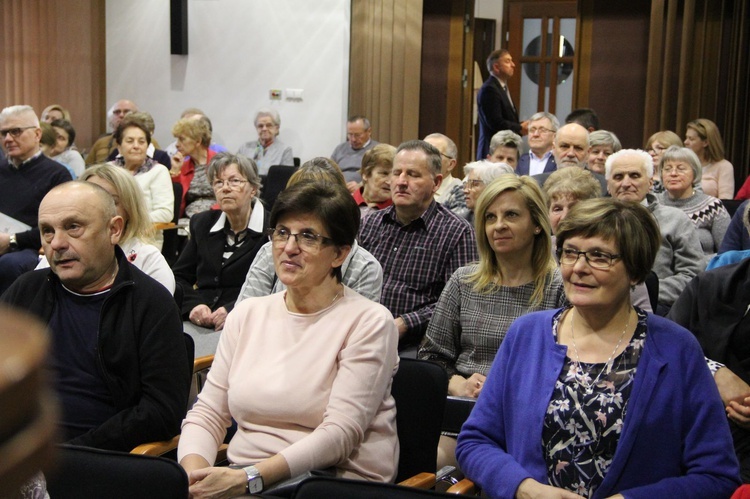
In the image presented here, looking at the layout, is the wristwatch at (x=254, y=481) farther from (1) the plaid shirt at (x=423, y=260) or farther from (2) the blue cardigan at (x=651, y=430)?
(1) the plaid shirt at (x=423, y=260)

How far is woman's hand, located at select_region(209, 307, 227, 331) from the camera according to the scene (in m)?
3.92

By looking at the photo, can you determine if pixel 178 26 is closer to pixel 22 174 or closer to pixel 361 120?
pixel 361 120

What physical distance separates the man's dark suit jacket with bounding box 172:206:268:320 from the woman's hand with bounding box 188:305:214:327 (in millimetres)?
63

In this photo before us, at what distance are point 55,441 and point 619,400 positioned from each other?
1660 millimetres

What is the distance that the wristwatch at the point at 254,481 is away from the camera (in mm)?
1994

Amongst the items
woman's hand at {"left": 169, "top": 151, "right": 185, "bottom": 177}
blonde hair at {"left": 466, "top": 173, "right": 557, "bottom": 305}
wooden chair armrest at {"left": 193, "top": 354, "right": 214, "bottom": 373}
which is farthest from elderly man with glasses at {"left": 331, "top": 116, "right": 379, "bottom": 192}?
wooden chair armrest at {"left": 193, "top": 354, "right": 214, "bottom": 373}

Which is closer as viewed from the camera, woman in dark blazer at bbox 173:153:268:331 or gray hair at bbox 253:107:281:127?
woman in dark blazer at bbox 173:153:268:331

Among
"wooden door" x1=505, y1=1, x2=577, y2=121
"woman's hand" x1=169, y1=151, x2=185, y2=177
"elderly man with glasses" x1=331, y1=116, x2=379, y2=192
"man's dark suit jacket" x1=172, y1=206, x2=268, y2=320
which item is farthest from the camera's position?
"wooden door" x1=505, y1=1, x2=577, y2=121

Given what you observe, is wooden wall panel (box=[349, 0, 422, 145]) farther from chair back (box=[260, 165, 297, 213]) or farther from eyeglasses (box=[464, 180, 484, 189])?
eyeglasses (box=[464, 180, 484, 189])

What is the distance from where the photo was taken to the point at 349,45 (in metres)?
9.10

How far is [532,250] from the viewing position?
113 inches

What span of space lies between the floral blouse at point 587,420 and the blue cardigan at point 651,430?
24 millimetres

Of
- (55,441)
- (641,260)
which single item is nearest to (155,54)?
(641,260)

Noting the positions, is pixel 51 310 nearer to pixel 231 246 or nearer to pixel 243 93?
pixel 231 246
